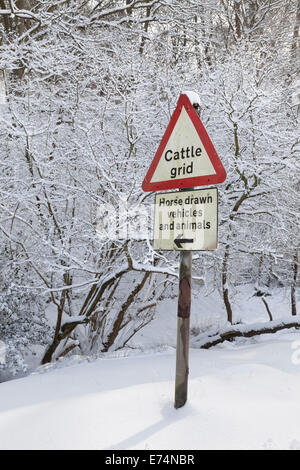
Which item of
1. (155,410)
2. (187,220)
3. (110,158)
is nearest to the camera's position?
(187,220)

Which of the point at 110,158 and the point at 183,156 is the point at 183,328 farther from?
the point at 110,158

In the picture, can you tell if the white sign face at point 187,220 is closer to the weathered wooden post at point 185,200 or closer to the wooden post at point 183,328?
the weathered wooden post at point 185,200

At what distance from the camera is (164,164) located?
2.55 metres

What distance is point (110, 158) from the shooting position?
18.6 feet

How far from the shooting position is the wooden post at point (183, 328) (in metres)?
2.40

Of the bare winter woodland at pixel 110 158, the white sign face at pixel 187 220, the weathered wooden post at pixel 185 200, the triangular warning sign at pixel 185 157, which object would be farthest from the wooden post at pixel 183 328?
the bare winter woodland at pixel 110 158

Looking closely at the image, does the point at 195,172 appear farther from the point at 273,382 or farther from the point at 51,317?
the point at 51,317

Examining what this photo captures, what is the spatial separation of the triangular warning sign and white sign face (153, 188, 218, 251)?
9 centimetres

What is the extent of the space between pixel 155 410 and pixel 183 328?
596 millimetres

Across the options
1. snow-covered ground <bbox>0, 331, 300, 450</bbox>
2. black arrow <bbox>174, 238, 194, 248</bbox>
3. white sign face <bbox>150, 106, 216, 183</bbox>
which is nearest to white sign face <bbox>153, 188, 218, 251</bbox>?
black arrow <bbox>174, 238, 194, 248</bbox>

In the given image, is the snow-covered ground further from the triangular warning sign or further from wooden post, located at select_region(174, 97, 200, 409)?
the triangular warning sign

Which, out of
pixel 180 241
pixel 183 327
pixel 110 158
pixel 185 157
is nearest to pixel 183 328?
pixel 183 327

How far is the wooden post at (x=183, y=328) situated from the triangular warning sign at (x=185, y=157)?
502 mm
